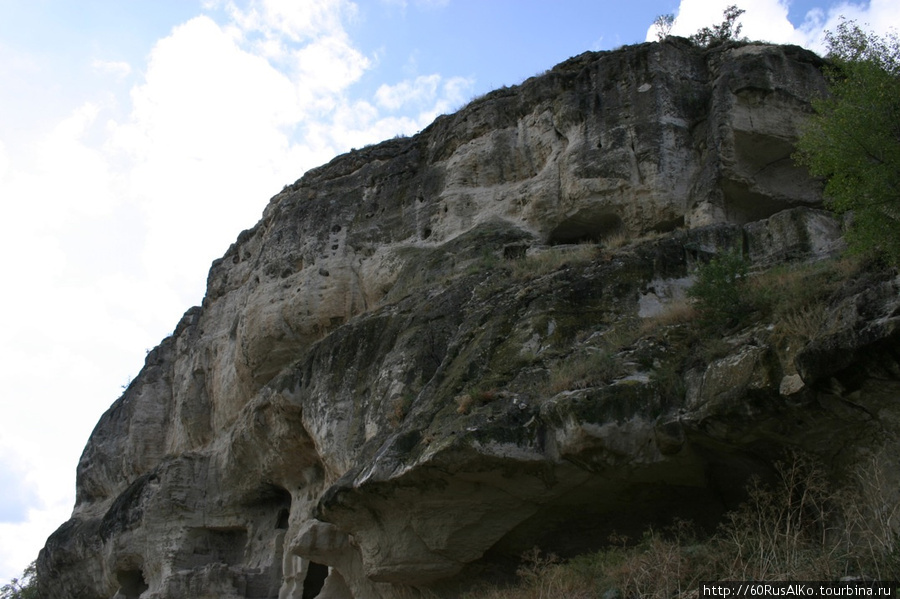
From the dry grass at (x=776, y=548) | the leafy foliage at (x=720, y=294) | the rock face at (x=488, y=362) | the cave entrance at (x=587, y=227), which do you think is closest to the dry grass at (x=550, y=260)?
the rock face at (x=488, y=362)

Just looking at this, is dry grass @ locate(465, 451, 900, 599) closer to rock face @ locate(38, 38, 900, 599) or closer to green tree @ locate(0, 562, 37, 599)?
rock face @ locate(38, 38, 900, 599)

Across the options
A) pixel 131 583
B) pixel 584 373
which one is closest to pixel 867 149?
pixel 584 373

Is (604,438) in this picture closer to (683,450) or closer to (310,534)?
(683,450)

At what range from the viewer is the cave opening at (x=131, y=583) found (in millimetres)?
21031

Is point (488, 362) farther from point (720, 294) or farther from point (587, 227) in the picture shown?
point (587, 227)

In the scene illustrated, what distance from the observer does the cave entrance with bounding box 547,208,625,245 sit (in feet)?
57.8

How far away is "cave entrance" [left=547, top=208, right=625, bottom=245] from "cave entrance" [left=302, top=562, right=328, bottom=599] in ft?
25.3

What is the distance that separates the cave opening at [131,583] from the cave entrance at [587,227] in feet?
40.1

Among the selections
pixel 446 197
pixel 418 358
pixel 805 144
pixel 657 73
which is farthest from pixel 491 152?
pixel 805 144

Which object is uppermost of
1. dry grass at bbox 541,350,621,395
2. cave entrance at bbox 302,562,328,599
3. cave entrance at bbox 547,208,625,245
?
cave entrance at bbox 547,208,625,245

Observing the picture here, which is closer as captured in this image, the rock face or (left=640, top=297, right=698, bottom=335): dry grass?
the rock face

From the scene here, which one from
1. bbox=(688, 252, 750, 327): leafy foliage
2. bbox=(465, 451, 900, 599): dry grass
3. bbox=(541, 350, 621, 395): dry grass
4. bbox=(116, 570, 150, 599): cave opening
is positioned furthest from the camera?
bbox=(116, 570, 150, 599): cave opening

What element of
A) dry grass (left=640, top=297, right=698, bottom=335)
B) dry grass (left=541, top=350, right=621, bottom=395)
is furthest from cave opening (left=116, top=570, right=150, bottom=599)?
dry grass (left=640, top=297, right=698, bottom=335)

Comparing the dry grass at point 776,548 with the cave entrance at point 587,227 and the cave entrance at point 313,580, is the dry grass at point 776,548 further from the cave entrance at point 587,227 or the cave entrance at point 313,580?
the cave entrance at point 587,227
